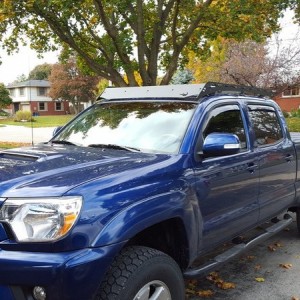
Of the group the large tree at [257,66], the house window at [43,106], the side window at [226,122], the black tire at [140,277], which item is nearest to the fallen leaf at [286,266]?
the side window at [226,122]

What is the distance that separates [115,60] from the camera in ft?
38.2

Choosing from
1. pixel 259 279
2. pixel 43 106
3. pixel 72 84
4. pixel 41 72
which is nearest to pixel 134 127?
pixel 259 279

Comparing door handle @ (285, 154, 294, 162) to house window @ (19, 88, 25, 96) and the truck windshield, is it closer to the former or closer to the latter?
the truck windshield

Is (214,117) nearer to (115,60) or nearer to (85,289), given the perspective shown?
(85,289)

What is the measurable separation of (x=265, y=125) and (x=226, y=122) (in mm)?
890

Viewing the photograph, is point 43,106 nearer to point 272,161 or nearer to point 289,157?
point 289,157

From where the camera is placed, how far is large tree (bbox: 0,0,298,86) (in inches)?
405

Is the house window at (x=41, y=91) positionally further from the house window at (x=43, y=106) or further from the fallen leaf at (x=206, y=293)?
the fallen leaf at (x=206, y=293)

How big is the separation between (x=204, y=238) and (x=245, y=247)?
702mm

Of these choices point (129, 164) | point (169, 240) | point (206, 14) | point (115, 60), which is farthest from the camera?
point (115, 60)

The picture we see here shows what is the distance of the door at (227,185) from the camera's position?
11.3ft

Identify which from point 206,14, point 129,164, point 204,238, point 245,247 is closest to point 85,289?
point 129,164

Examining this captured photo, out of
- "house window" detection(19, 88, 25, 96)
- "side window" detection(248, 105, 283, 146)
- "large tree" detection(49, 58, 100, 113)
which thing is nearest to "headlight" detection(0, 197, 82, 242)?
"side window" detection(248, 105, 283, 146)

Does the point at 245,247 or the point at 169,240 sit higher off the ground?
the point at 169,240
